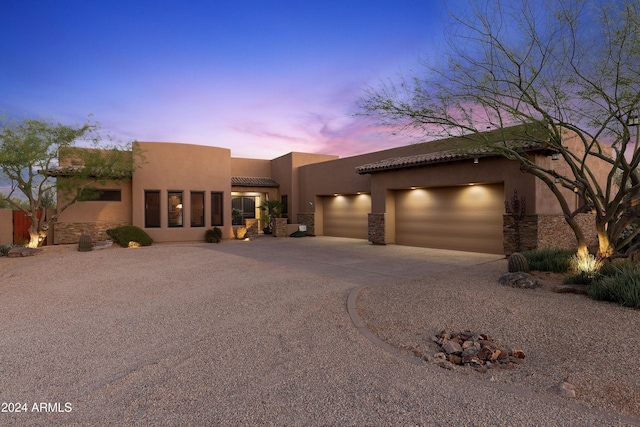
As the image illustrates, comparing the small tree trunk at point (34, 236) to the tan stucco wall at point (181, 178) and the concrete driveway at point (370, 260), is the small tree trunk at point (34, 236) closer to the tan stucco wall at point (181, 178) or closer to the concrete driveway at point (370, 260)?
the tan stucco wall at point (181, 178)

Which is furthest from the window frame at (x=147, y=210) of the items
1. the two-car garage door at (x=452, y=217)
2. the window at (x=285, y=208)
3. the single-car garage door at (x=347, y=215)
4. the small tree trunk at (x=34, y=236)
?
the two-car garage door at (x=452, y=217)

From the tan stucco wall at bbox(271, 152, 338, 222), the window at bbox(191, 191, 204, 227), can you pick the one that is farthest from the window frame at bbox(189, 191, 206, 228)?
the tan stucco wall at bbox(271, 152, 338, 222)

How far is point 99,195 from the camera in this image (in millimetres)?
16422

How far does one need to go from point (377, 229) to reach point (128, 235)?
11682 millimetres

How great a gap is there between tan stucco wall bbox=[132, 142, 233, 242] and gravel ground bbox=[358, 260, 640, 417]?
→ 44.2ft

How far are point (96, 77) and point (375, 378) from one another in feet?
49.2

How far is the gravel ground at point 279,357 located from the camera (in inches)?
108

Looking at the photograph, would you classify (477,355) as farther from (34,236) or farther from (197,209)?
(34,236)

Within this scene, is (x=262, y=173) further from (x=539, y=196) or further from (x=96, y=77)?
(x=539, y=196)

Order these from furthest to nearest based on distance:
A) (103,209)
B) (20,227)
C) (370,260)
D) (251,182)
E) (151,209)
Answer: (251,182) < (151,209) < (103,209) < (20,227) < (370,260)

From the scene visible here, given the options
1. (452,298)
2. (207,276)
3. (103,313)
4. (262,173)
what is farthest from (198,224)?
(452,298)

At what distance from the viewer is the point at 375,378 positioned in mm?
3299

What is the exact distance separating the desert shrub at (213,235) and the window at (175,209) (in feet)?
4.90

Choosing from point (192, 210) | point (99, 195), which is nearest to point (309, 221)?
point (192, 210)
